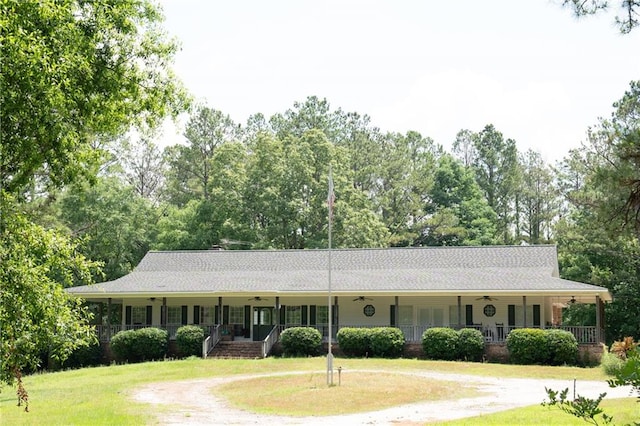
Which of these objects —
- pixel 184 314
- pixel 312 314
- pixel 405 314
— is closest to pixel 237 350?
pixel 312 314

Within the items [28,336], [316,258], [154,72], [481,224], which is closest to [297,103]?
[481,224]

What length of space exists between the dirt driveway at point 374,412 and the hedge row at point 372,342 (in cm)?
673

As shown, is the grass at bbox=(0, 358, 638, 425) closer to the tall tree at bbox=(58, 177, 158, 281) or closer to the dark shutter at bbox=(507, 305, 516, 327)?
the dark shutter at bbox=(507, 305, 516, 327)

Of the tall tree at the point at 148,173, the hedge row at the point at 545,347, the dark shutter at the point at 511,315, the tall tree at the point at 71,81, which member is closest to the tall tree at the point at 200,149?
the tall tree at the point at 148,173

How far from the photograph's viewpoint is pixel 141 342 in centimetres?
3397

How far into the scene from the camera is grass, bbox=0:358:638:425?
1828cm

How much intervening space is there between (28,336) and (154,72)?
594 centimetres

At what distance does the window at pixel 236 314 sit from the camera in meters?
38.2

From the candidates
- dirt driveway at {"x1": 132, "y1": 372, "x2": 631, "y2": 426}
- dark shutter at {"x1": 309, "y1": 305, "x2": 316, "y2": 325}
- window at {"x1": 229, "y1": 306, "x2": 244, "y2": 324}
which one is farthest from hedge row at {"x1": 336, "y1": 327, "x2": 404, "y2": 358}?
dirt driveway at {"x1": 132, "y1": 372, "x2": 631, "y2": 426}

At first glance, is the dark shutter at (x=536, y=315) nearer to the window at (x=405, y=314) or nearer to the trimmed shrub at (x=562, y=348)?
the trimmed shrub at (x=562, y=348)

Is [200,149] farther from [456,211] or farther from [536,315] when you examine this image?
[536,315]

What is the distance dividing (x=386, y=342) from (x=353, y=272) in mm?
6874

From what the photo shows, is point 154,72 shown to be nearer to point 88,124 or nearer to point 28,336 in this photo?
point 88,124

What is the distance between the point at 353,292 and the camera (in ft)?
114
